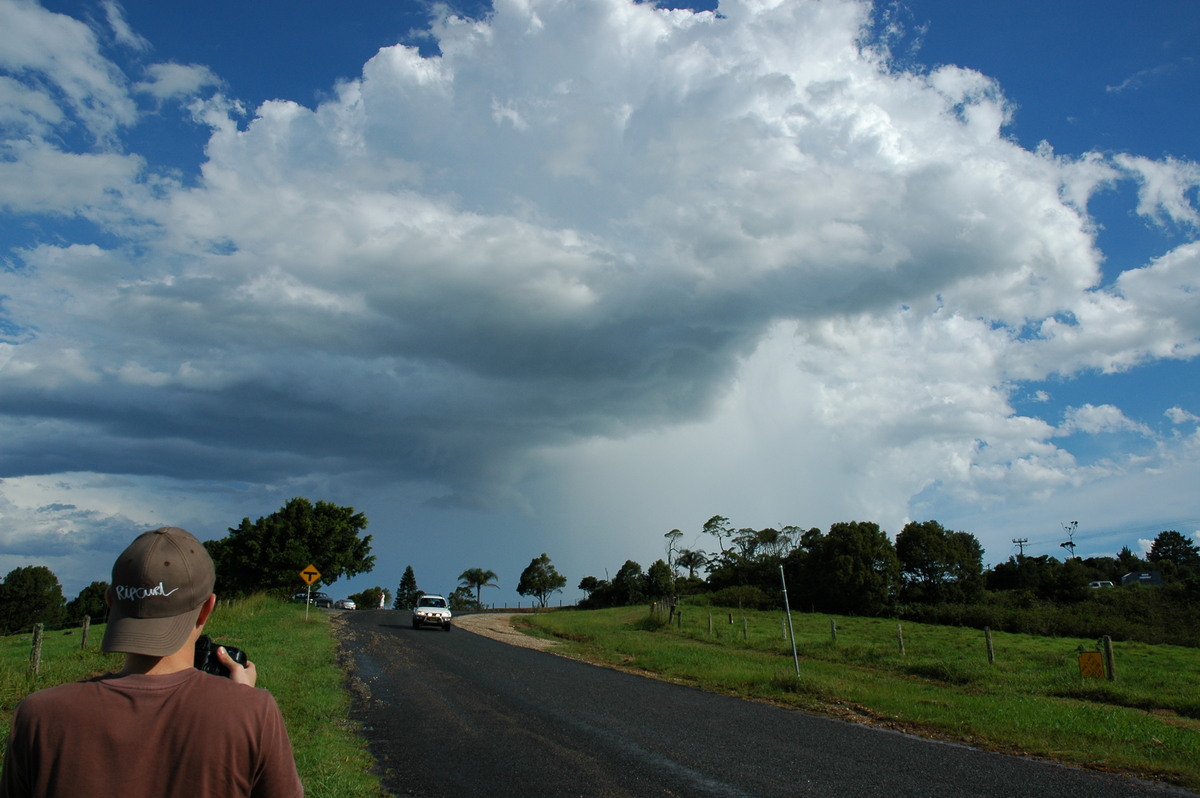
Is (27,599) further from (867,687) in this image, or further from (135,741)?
(135,741)

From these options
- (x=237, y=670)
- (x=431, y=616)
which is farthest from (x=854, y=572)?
(x=237, y=670)

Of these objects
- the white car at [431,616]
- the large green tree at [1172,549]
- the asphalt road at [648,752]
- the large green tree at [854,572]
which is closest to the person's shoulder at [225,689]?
the asphalt road at [648,752]

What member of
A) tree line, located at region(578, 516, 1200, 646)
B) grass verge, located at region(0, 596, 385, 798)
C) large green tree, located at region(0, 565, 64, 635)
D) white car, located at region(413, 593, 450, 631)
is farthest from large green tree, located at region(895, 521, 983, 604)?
large green tree, located at region(0, 565, 64, 635)

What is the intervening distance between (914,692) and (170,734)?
18.9m

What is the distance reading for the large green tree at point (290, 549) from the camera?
55.6 meters

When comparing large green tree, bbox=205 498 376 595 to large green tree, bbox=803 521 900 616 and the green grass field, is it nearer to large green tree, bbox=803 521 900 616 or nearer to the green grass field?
the green grass field

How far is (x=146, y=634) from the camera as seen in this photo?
7.21ft

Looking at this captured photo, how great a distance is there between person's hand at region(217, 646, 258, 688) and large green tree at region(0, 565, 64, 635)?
340 feet

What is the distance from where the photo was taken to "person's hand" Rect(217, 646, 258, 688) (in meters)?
2.47

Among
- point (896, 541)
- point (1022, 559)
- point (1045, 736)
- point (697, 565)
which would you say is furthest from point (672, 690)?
point (1022, 559)

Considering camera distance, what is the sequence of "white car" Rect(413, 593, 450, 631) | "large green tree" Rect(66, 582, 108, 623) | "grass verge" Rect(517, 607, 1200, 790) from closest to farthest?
1. "grass verge" Rect(517, 607, 1200, 790)
2. "white car" Rect(413, 593, 450, 631)
3. "large green tree" Rect(66, 582, 108, 623)

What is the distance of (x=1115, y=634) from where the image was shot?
50344mm

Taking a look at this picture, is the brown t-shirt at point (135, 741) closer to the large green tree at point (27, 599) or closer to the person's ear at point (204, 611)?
the person's ear at point (204, 611)

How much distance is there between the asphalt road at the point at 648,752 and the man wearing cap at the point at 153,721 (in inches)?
257
